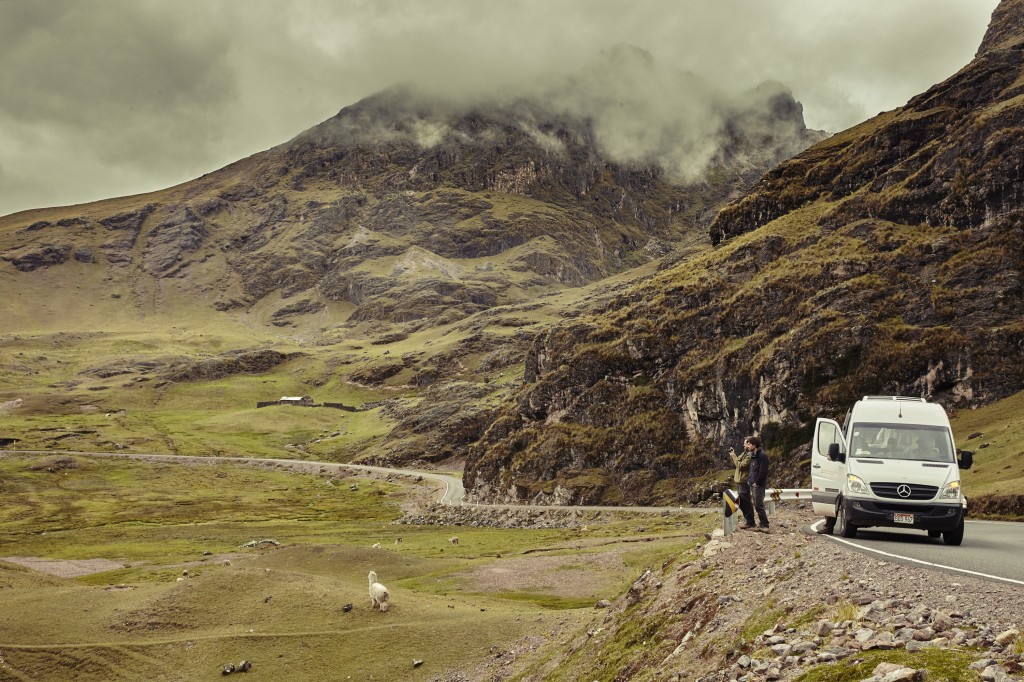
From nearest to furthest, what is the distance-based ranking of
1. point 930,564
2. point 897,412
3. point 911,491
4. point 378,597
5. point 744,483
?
1. point 930,564
2. point 911,491
3. point 744,483
4. point 897,412
5. point 378,597

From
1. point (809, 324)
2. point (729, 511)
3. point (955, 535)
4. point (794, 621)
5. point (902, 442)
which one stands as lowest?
point (794, 621)

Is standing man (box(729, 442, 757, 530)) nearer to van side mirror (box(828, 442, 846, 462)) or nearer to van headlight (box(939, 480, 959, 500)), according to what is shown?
van side mirror (box(828, 442, 846, 462))

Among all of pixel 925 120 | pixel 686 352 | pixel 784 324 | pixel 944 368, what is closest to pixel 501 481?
pixel 686 352

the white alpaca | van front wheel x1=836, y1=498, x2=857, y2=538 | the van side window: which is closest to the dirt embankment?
van front wheel x1=836, y1=498, x2=857, y2=538

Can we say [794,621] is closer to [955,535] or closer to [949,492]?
[949,492]

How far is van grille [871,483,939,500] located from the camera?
2609 cm

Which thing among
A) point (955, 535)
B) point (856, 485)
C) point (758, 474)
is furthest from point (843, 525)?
point (758, 474)

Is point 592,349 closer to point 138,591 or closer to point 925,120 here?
point 925,120

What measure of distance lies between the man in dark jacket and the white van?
111 inches

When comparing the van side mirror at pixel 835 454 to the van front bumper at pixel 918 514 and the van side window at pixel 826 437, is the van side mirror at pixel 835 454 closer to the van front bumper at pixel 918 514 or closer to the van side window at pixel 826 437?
the van front bumper at pixel 918 514

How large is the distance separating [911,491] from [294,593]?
111 ft

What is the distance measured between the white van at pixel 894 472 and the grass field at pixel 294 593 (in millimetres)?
7886

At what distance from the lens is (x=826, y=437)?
3127 cm

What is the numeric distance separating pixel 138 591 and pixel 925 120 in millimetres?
132465
